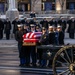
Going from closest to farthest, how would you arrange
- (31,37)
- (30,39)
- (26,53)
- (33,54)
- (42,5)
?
(30,39) → (31,37) → (33,54) → (26,53) → (42,5)

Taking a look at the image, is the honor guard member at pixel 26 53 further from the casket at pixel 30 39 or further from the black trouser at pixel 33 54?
the casket at pixel 30 39

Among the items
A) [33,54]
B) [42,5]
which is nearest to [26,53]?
[33,54]

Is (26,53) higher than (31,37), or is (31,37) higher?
(31,37)

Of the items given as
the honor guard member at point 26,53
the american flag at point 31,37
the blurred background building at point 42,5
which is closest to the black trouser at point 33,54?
the honor guard member at point 26,53

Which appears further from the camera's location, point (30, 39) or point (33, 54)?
point (33, 54)

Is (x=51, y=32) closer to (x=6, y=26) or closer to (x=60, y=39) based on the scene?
(x=60, y=39)

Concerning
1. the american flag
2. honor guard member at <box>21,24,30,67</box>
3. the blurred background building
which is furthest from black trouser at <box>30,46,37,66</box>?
the blurred background building

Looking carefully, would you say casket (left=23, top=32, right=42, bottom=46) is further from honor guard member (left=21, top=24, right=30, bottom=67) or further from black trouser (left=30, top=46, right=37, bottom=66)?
honor guard member (left=21, top=24, right=30, bottom=67)

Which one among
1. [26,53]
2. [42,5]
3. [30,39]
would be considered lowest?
[42,5]

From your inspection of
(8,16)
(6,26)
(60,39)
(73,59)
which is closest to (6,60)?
(60,39)

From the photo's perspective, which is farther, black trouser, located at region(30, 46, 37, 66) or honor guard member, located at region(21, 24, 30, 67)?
honor guard member, located at region(21, 24, 30, 67)

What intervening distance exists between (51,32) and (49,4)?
64206 mm

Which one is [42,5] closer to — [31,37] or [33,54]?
[33,54]

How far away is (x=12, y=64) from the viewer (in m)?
15.8
